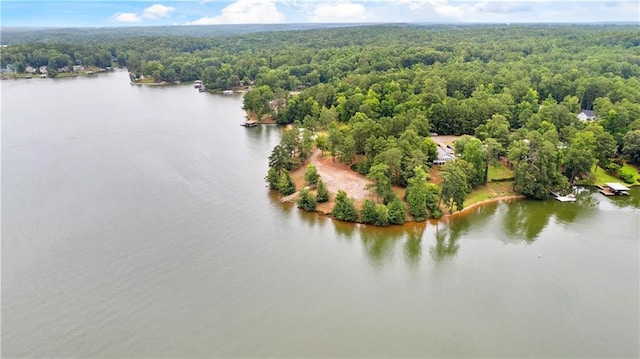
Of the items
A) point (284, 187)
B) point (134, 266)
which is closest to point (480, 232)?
point (284, 187)

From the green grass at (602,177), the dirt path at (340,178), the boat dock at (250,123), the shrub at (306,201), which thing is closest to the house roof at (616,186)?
the green grass at (602,177)

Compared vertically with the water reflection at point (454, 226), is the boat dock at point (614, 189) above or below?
above

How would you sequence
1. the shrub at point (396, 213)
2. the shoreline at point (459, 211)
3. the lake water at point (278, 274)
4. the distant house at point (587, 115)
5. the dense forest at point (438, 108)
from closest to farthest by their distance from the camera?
the lake water at point (278, 274)
the shrub at point (396, 213)
the shoreline at point (459, 211)
the dense forest at point (438, 108)
the distant house at point (587, 115)

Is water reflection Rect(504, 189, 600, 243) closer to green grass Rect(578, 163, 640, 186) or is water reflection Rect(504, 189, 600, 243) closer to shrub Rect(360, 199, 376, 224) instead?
green grass Rect(578, 163, 640, 186)

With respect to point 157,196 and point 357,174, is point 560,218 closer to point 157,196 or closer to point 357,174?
point 357,174

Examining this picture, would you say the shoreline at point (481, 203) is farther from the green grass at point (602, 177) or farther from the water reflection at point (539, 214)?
the green grass at point (602, 177)

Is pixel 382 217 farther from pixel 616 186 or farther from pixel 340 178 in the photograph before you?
pixel 616 186
